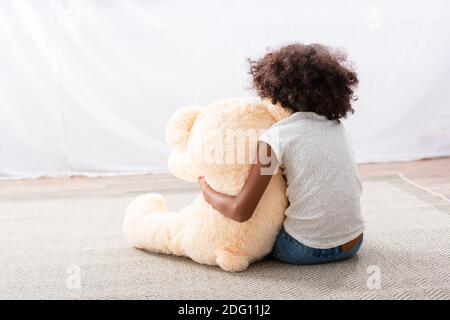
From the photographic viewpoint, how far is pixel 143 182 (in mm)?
2445

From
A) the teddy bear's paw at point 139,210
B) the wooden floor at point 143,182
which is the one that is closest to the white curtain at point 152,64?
the wooden floor at point 143,182

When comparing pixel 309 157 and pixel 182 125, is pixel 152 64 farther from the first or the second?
pixel 309 157

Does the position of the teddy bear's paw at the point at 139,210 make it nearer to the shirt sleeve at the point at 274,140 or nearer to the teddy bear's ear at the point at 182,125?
the teddy bear's ear at the point at 182,125

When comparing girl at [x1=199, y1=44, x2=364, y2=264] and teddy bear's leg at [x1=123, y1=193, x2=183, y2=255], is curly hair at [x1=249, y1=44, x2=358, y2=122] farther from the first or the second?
teddy bear's leg at [x1=123, y1=193, x2=183, y2=255]

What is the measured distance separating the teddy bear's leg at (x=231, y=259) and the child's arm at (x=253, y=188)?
0.08 m

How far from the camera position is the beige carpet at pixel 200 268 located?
4.02 feet

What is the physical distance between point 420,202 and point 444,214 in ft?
0.50

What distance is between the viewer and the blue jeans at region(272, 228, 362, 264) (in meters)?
1.32

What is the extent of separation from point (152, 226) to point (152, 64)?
1.19 m

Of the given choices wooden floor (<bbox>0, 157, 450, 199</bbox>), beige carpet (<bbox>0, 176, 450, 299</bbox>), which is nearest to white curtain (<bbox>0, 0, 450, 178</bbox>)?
wooden floor (<bbox>0, 157, 450, 199</bbox>)

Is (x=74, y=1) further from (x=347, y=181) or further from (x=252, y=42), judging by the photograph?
(x=347, y=181)

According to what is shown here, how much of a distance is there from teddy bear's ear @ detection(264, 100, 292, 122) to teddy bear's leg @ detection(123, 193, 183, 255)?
321 mm

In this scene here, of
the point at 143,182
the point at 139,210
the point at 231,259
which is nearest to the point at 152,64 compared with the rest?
the point at 143,182
